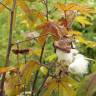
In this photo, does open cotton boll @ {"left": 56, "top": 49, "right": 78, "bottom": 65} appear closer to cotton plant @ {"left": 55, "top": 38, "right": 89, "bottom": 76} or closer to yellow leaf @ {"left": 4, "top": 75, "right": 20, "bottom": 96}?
cotton plant @ {"left": 55, "top": 38, "right": 89, "bottom": 76}

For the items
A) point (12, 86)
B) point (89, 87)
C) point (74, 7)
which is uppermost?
point (74, 7)

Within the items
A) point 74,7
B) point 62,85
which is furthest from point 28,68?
point 74,7

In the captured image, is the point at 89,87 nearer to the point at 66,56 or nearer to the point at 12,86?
the point at 66,56

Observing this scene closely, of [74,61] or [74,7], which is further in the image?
[74,7]

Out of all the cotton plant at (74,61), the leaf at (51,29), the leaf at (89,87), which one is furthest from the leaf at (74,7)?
the leaf at (89,87)

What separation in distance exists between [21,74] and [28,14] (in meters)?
0.22

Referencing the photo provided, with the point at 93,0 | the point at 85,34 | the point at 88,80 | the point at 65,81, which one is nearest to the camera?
the point at 88,80

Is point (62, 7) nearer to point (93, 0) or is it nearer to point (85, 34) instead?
point (85, 34)

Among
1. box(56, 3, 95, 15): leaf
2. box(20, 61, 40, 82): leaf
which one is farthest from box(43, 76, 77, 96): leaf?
box(56, 3, 95, 15): leaf

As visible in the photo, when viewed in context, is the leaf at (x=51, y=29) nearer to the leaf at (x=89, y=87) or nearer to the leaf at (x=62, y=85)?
the leaf at (x=62, y=85)

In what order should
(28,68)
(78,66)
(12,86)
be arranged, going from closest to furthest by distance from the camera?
1. (78,66)
2. (28,68)
3. (12,86)

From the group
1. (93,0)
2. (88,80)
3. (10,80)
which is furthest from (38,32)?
(93,0)

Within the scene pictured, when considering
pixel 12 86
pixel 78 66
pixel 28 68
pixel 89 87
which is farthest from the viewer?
pixel 12 86

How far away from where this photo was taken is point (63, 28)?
1189mm
